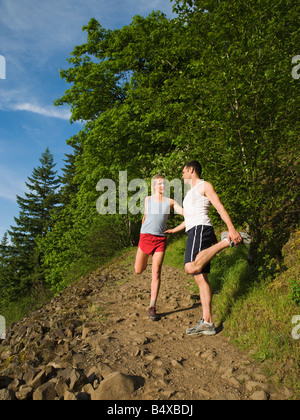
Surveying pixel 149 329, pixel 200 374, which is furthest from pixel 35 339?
pixel 200 374

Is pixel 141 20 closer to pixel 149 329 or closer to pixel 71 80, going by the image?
pixel 71 80

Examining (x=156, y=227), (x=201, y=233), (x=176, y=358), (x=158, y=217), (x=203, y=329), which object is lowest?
(x=176, y=358)

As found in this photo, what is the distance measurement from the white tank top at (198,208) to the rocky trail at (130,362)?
1633mm

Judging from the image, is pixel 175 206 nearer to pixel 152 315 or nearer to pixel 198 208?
pixel 198 208

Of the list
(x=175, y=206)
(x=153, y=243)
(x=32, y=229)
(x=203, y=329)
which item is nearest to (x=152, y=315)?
(x=203, y=329)

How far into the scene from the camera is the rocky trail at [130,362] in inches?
103

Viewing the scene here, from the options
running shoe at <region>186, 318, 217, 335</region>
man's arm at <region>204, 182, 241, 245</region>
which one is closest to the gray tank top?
man's arm at <region>204, 182, 241, 245</region>

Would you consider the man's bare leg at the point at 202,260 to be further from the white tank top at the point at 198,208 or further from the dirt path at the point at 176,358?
the dirt path at the point at 176,358

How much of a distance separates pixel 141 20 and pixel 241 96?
489 inches

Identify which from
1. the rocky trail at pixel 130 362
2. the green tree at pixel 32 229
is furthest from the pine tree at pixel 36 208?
the rocky trail at pixel 130 362

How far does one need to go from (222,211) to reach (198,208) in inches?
14.5

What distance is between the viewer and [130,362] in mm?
3201

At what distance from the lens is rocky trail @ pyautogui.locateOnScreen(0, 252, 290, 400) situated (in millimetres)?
2607

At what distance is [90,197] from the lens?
50.8 feet
